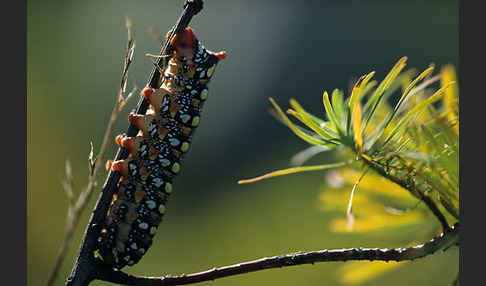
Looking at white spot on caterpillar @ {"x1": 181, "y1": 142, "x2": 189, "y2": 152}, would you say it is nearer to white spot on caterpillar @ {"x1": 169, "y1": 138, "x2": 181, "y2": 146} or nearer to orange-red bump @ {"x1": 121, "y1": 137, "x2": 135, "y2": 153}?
white spot on caterpillar @ {"x1": 169, "y1": 138, "x2": 181, "y2": 146}

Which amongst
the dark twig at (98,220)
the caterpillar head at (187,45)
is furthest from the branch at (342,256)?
the caterpillar head at (187,45)

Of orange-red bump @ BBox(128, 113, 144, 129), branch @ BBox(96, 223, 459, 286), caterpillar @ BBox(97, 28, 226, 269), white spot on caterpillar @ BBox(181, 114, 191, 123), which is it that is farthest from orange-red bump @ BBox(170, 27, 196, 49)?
branch @ BBox(96, 223, 459, 286)

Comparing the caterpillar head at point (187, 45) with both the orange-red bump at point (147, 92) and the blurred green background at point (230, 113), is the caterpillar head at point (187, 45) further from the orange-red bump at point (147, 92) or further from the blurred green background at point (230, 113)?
the blurred green background at point (230, 113)

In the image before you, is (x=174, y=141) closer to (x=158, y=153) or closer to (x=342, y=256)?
(x=158, y=153)

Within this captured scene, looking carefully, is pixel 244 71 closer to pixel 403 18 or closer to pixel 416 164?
pixel 403 18

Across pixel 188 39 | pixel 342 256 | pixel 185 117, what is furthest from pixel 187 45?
pixel 342 256

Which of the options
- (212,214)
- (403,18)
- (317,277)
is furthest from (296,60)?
(317,277)
